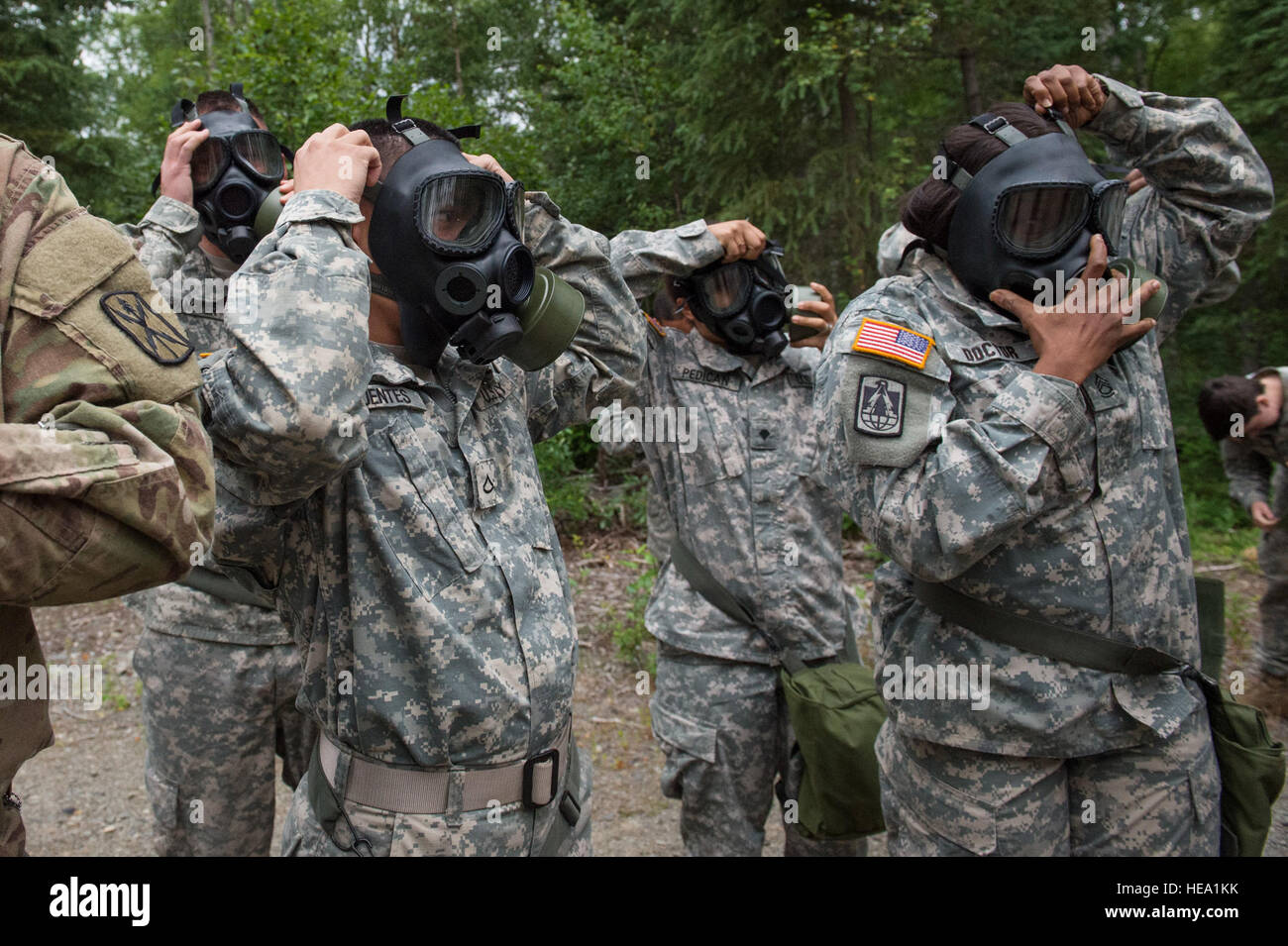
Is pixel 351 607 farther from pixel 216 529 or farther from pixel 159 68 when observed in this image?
pixel 159 68

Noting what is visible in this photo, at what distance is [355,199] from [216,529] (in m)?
0.78

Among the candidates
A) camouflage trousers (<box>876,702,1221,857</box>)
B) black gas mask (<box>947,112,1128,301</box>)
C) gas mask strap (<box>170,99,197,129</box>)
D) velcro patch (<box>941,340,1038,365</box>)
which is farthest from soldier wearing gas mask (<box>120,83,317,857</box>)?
black gas mask (<box>947,112,1128,301</box>)

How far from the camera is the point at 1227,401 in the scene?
529 cm

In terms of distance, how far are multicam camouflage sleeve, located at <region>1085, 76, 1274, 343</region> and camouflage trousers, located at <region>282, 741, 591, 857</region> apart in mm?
2380

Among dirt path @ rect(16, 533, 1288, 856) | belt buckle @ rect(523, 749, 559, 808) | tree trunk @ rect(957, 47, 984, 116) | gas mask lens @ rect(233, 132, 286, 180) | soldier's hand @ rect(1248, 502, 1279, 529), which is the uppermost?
tree trunk @ rect(957, 47, 984, 116)

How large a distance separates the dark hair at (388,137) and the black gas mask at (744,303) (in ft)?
5.60

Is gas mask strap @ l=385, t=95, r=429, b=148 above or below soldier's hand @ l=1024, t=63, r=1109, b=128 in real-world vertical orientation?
below

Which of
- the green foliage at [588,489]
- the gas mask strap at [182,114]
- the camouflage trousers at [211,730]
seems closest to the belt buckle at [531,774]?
the camouflage trousers at [211,730]

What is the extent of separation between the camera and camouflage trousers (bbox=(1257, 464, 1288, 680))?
17.6 ft

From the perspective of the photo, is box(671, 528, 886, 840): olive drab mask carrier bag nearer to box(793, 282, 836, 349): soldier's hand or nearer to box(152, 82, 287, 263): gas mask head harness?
box(793, 282, 836, 349): soldier's hand

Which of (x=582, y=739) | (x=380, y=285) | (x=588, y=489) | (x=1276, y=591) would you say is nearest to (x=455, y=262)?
(x=380, y=285)

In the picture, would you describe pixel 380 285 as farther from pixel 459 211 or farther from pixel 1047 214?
pixel 1047 214

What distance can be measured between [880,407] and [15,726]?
6.45ft

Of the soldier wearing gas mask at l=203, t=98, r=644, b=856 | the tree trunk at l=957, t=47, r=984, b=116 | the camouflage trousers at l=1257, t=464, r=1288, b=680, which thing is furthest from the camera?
the tree trunk at l=957, t=47, r=984, b=116
